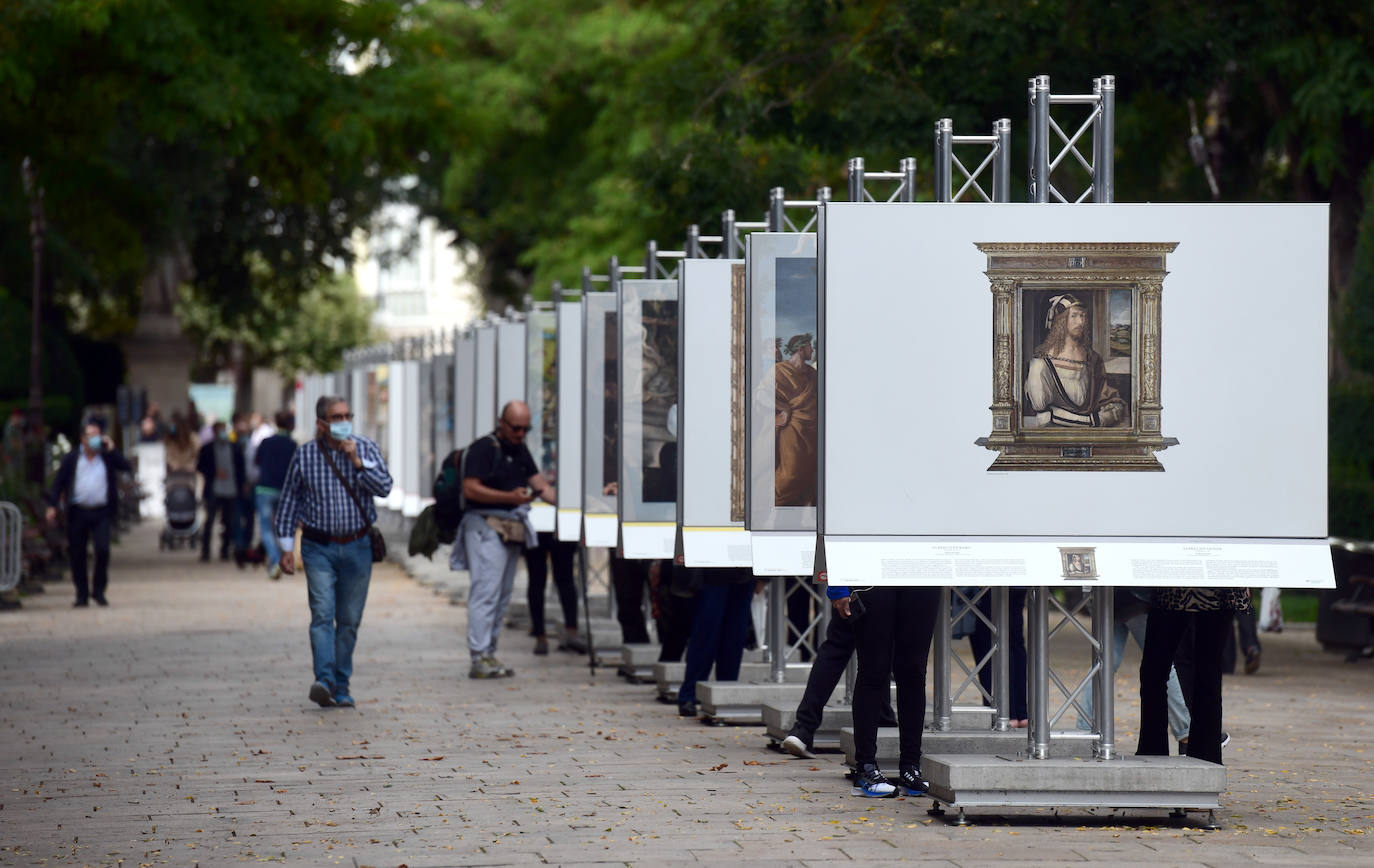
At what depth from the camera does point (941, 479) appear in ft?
27.9

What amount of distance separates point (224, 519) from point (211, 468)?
1286 millimetres

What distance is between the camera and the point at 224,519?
97.1ft

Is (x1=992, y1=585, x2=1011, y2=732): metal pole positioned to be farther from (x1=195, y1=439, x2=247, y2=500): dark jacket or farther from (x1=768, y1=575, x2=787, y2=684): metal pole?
(x1=195, y1=439, x2=247, y2=500): dark jacket

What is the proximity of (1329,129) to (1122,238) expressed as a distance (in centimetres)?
1397

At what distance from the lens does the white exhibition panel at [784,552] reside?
1048 cm

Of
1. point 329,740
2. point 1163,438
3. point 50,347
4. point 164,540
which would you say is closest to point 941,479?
point 1163,438

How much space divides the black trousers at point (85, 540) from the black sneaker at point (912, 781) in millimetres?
13378

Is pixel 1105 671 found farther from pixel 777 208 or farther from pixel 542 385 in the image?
pixel 542 385

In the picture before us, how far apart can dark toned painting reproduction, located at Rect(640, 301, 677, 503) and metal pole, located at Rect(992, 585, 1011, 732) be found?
4.13 meters

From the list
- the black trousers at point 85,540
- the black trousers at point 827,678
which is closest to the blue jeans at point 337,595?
the black trousers at point 827,678

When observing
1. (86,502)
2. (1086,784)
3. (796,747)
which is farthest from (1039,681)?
(86,502)

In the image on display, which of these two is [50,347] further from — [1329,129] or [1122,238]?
[1122,238]

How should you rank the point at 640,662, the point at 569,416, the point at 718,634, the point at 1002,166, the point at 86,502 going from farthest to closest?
the point at 86,502 → the point at 569,416 → the point at 640,662 → the point at 718,634 → the point at 1002,166

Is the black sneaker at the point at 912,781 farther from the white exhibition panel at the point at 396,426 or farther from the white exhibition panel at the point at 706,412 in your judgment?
the white exhibition panel at the point at 396,426
